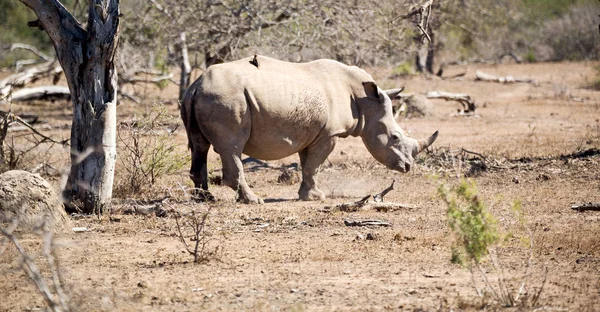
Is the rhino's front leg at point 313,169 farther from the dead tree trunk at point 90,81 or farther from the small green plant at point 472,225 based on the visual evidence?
the small green plant at point 472,225

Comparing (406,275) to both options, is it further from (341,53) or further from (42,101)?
(42,101)

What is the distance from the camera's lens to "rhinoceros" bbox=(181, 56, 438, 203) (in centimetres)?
978

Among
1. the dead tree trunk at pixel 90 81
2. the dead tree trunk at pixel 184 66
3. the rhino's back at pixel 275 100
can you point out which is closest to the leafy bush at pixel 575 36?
the dead tree trunk at pixel 184 66

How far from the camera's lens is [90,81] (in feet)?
29.9

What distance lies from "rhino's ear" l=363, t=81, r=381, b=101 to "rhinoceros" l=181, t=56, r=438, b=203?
0.01 m

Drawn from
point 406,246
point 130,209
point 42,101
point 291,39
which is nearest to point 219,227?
point 130,209

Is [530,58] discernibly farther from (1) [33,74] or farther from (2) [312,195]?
(2) [312,195]

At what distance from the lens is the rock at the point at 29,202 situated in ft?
26.6

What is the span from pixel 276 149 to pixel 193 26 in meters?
6.00

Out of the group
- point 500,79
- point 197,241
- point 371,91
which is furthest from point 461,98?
point 197,241

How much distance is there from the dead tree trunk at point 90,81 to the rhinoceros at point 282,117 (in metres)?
1.09

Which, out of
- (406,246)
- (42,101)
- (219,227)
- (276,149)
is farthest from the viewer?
(42,101)

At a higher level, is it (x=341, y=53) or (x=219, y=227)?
(x=341, y=53)

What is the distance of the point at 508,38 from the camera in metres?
32.9
